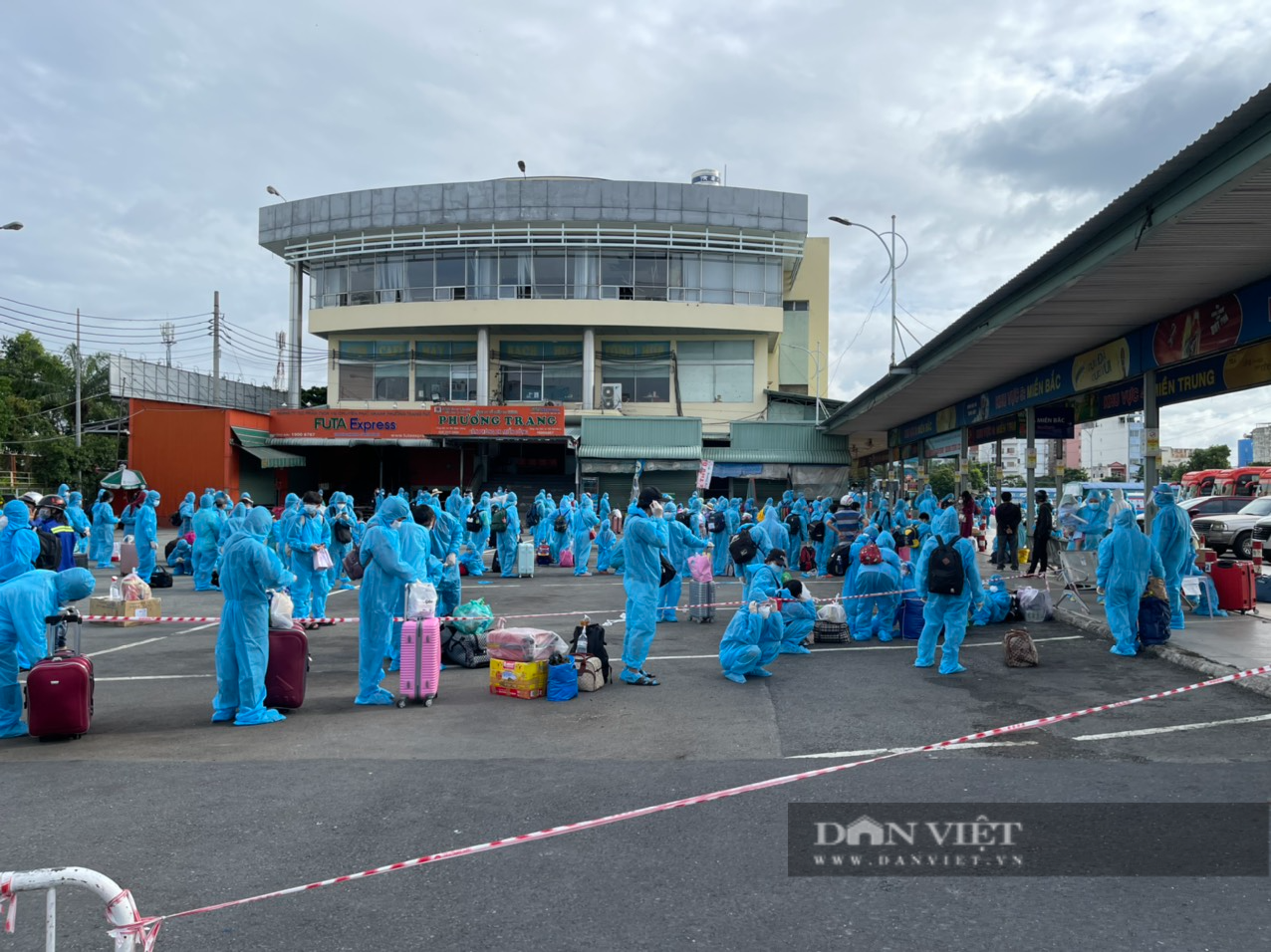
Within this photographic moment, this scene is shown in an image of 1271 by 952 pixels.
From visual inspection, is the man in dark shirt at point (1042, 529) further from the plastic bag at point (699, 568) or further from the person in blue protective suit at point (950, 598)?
the person in blue protective suit at point (950, 598)

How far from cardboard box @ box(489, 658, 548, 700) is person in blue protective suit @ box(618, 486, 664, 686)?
987 mm

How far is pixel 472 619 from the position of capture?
1005 cm

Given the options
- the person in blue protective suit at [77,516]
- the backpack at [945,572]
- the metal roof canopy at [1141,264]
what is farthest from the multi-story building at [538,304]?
the backpack at [945,572]

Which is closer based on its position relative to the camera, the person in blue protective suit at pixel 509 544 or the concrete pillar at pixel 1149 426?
the concrete pillar at pixel 1149 426

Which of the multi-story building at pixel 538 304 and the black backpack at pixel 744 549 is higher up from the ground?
the multi-story building at pixel 538 304

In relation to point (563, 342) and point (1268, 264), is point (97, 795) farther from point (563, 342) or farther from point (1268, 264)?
point (563, 342)

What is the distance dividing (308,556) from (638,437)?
82.1 feet

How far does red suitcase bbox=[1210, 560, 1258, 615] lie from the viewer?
1214cm

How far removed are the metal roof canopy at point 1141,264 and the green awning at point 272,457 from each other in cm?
2848

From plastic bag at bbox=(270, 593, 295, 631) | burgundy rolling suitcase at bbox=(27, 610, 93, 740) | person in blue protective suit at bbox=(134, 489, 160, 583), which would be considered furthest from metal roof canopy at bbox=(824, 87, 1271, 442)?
person in blue protective suit at bbox=(134, 489, 160, 583)

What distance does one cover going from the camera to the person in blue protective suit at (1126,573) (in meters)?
9.71

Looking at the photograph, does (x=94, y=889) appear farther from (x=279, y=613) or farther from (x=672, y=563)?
(x=672, y=563)

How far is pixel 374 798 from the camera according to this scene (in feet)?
17.7

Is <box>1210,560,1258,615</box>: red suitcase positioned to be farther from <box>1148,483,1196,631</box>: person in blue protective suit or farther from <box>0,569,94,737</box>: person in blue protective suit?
<box>0,569,94,737</box>: person in blue protective suit
